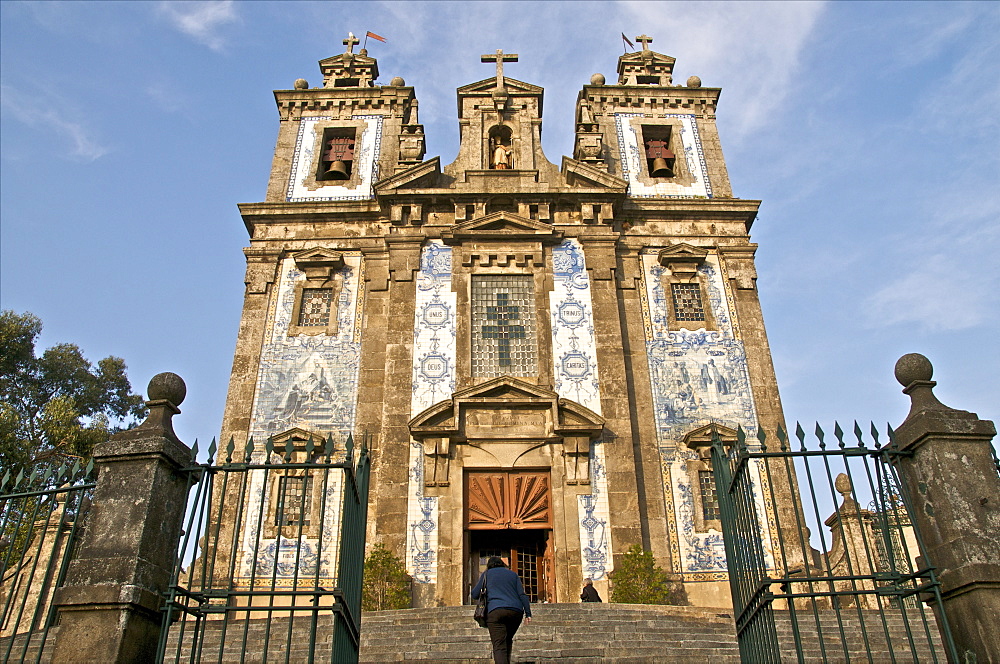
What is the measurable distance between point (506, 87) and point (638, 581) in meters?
12.9

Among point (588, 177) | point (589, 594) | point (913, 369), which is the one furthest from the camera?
point (588, 177)

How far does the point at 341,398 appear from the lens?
1720 cm

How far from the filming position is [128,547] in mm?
6637

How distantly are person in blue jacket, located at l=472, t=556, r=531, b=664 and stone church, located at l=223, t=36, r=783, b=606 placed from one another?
22.1 feet

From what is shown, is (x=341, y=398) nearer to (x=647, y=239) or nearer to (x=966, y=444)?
(x=647, y=239)

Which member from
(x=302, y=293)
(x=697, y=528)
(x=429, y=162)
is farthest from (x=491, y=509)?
(x=429, y=162)

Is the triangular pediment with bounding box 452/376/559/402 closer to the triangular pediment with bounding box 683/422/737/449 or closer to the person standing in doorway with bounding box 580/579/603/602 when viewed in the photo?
the triangular pediment with bounding box 683/422/737/449

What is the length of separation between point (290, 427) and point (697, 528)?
318 inches

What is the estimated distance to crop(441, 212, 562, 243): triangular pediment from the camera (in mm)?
18828

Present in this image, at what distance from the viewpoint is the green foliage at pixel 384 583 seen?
14469mm

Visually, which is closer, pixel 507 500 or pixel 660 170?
pixel 507 500

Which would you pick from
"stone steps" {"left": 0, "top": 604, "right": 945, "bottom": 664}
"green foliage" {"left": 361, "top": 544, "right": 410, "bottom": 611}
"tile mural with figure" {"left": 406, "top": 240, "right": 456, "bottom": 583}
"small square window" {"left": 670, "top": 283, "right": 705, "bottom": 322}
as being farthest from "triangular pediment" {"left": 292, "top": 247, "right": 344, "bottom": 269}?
"stone steps" {"left": 0, "top": 604, "right": 945, "bottom": 664}

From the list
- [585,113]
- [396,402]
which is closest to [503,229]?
[396,402]

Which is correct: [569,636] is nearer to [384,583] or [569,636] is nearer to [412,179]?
[384,583]
